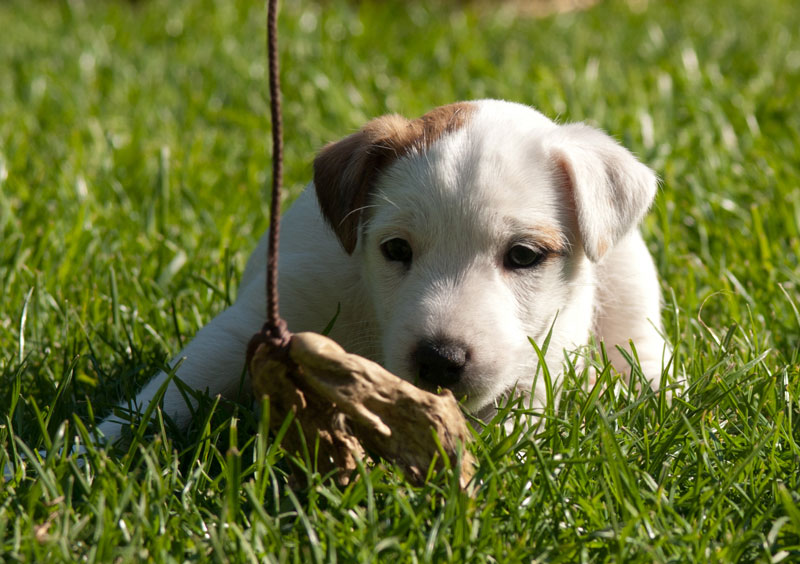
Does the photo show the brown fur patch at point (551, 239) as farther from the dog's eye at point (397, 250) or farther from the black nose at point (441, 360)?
the black nose at point (441, 360)

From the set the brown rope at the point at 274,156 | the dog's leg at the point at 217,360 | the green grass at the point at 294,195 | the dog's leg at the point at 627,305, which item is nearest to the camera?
the brown rope at the point at 274,156

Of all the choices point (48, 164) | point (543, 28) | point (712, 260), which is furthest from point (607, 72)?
point (48, 164)

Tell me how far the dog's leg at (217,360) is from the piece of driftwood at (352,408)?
31.1 inches

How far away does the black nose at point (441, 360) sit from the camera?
10.3ft

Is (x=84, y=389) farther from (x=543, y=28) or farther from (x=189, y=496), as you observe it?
(x=543, y=28)

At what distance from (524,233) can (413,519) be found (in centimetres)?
120

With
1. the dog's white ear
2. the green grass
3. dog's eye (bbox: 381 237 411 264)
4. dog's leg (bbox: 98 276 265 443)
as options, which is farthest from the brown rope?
the dog's white ear

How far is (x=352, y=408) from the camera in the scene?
2.83 m

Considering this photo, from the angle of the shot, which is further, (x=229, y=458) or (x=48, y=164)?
(x=48, y=164)

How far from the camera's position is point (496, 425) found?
3.22m

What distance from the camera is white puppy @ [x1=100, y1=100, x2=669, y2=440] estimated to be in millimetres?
3285

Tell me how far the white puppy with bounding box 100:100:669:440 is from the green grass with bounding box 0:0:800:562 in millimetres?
276

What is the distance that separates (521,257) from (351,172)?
0.73 metres

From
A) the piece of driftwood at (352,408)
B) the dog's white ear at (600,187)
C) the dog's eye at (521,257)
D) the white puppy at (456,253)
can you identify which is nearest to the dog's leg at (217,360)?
the white puppy at (456,253)
